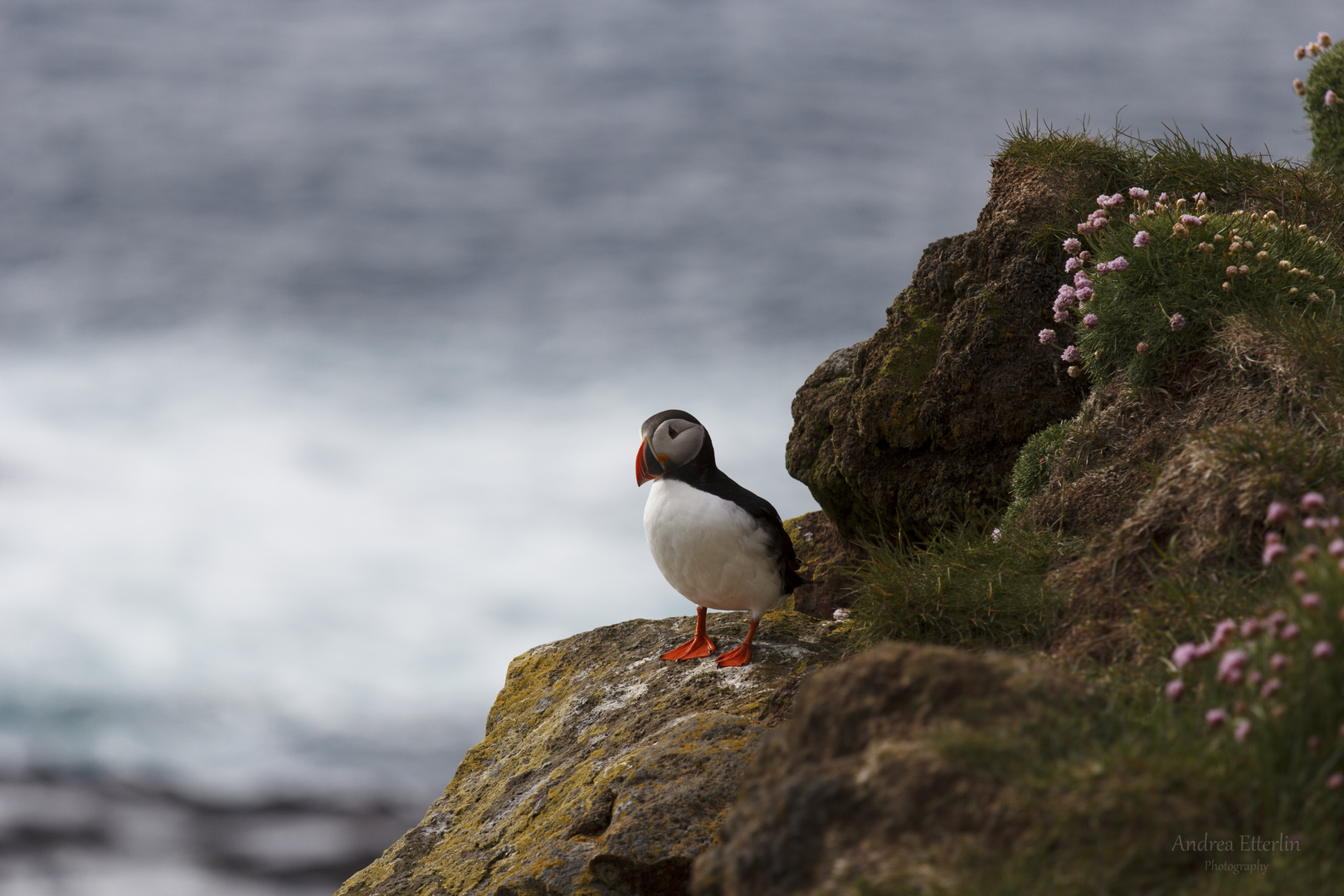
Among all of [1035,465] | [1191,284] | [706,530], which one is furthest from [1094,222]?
[706,530]

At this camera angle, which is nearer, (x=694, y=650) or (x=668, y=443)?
(x=668, y=443)

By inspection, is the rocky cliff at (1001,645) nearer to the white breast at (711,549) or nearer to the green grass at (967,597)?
the green grass at (967,597)

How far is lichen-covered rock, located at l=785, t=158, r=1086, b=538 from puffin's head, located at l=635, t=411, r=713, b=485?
2.00 m

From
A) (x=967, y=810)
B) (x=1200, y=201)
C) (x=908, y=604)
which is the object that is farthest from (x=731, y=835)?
(x=1200, y=201)

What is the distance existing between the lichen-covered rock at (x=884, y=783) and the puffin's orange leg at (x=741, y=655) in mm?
2885

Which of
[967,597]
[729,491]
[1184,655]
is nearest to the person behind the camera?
[1184,655]

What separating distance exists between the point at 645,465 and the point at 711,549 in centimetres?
77

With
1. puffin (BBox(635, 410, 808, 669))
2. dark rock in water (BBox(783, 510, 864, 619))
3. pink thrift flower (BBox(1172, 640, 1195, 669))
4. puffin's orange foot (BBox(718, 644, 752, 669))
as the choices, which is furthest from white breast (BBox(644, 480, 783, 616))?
pink thrift flower (BBox(1172, 640, 1195, 669))

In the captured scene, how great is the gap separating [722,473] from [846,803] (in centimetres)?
376

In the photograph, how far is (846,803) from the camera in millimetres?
3320

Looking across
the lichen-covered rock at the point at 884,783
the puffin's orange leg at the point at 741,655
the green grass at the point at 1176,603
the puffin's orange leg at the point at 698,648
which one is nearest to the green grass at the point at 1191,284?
the green grass at the point at 1176,603

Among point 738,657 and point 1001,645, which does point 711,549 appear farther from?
point 1001,645

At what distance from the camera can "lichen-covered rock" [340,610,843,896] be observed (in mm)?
5184

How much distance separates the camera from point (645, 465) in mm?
6844
